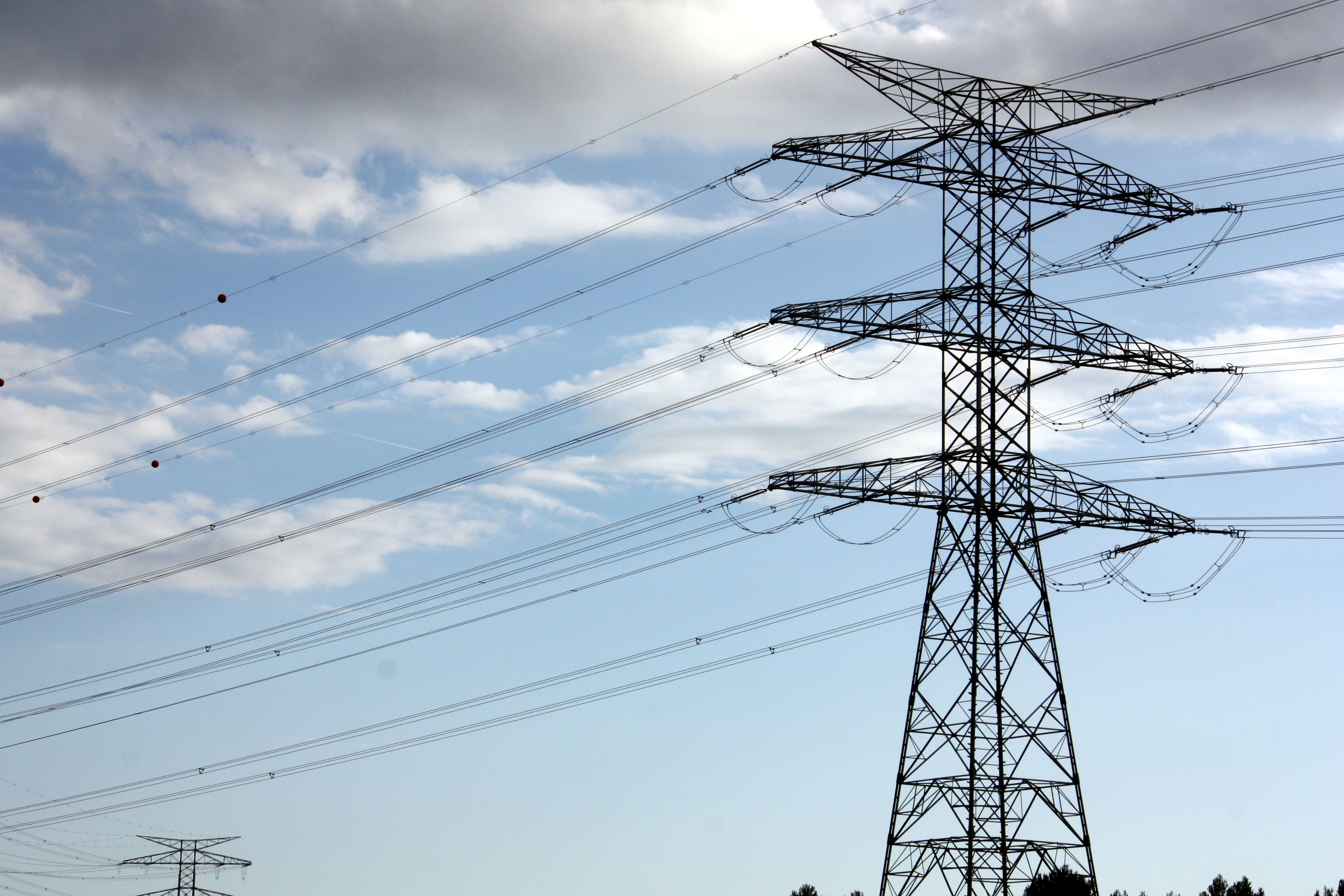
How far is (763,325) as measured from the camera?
4409 cm

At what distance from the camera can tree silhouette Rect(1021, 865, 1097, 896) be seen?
4288 cm

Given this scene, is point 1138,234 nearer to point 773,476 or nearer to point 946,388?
point 946,388

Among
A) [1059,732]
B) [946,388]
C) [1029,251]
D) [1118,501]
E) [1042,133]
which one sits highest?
[1042,133]

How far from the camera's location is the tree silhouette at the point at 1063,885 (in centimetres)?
4288

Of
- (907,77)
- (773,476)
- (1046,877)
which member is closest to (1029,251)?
(907,77)

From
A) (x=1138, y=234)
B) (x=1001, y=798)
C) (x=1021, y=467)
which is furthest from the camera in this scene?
(x=1138, y=234)

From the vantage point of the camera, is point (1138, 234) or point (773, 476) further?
point (1138, 234)

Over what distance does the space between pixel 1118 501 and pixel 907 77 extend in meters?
13.1

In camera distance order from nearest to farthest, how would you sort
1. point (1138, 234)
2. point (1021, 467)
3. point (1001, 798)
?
point (1001, 798), point (1021, 467), point (1138, 234)

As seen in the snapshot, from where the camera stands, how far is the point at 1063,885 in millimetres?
43938

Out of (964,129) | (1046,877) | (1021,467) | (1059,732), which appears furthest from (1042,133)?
(1046,877)

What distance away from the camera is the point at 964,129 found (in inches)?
1806

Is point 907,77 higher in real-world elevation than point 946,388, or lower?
higher

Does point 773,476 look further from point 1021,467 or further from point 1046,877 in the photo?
point 1046,877
